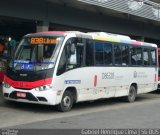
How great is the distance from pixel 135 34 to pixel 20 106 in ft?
54.0

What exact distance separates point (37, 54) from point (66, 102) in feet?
6.04

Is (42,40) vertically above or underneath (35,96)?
above

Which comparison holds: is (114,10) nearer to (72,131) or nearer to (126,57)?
(126,57)

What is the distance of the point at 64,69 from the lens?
47.9 feet

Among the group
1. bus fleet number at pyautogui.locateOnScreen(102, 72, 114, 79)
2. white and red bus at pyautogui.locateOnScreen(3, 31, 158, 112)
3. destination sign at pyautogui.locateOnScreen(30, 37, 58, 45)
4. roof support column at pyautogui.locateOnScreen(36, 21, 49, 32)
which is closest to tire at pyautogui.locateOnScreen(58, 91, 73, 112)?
white and red bus at pyautogui.locateOnScreen(3, 31, 158, 112)

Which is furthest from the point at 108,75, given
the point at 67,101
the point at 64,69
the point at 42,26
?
the point at 42,26

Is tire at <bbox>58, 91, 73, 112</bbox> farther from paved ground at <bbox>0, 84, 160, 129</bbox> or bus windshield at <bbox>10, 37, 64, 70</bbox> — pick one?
bus windshield at <bbox>10, 37, 64, 70</bbox>

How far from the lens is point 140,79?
2012 centimetres

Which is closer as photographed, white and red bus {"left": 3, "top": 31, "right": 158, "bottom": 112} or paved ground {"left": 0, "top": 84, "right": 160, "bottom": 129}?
paved ground {"left": 0, "top": 84, "right": 160, "bottom": 129}

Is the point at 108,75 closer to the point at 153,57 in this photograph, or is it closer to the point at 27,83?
the point at 27,83

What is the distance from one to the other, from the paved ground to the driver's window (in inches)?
59.6

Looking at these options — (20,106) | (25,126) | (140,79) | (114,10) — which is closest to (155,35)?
(114,10)

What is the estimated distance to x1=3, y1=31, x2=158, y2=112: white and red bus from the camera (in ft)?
46.5

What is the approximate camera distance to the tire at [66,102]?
14.6m
